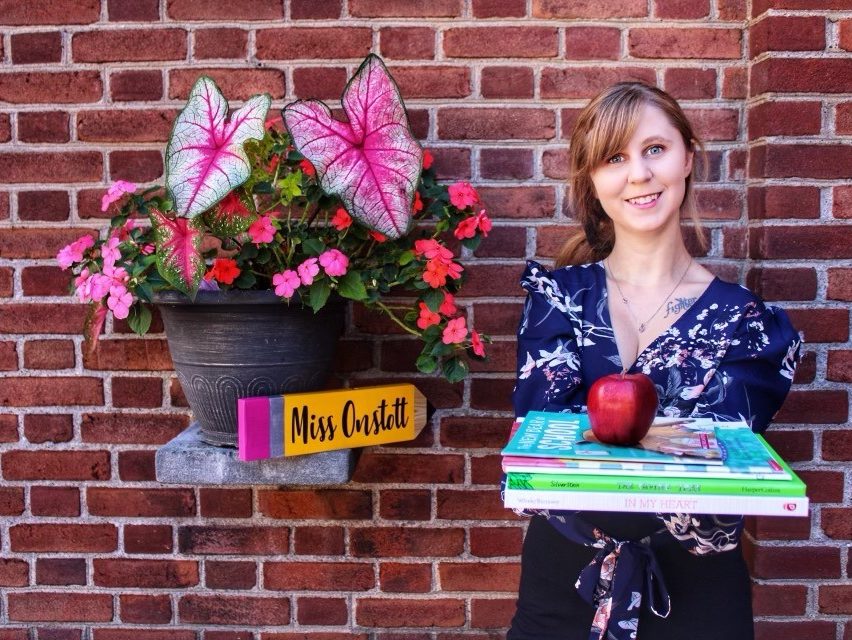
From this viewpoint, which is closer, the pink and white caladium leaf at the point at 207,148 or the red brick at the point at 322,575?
the pink and white caladium leaf at the point at 207,148

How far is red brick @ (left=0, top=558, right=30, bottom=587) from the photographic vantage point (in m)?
1.87

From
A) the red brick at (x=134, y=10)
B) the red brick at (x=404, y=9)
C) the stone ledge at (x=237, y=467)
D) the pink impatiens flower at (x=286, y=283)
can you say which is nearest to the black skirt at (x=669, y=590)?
the stone ledge at (x=237, y=467)

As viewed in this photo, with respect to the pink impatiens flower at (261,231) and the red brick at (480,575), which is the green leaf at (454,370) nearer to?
the pink impatiens flower at (261,231)

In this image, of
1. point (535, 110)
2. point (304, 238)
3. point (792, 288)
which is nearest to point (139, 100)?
point (304, 238)

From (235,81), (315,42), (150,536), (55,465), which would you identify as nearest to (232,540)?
(150,536)

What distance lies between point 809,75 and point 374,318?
3.55 feet

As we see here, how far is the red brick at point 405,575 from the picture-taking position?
1836mm

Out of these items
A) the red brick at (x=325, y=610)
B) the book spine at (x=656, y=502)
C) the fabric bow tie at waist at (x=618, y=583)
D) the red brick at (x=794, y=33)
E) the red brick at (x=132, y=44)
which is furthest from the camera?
the red brick at (x=325, y=610)

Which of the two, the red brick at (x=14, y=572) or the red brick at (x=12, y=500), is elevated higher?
the red brick at (x=12, y=500)

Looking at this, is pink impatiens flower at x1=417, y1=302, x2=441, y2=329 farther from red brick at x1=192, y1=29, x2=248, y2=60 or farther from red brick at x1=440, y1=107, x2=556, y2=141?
red brick at x1=192, y1=29, x2=248, y2=60

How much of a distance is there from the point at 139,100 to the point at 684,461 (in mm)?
1420

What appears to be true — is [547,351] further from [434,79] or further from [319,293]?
[434,79]

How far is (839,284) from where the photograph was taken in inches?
66.5

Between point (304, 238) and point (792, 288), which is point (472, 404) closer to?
point (304, 238)
